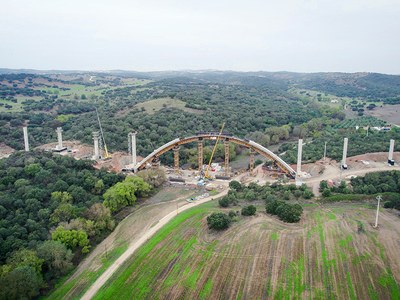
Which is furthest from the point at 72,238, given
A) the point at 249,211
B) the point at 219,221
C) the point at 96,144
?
the point at 96,144

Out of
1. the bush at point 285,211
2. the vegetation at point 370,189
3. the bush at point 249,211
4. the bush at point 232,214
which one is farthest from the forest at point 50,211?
the vegetation at point 370,189

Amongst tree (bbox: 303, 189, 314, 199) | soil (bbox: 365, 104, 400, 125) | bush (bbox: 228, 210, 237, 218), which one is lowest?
bush (bbox: 228, 210, 237, 218)

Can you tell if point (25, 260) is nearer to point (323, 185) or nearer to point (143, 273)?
point (143, 273)

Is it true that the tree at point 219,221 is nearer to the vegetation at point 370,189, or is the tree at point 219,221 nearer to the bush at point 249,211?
the bush at point 249,211

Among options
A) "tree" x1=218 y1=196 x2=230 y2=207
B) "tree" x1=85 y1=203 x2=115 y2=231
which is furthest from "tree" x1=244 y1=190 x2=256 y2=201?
"tree" x1=85 y1=203 x2=115 y2=231

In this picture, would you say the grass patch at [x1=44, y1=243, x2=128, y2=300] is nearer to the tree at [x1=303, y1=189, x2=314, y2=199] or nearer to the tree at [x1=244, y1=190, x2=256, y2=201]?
the tree at [x1=244, y1=190, x2=256, y2=201]

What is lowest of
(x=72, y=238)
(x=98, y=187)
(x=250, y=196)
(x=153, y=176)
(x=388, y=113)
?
(x=72, y=238)
